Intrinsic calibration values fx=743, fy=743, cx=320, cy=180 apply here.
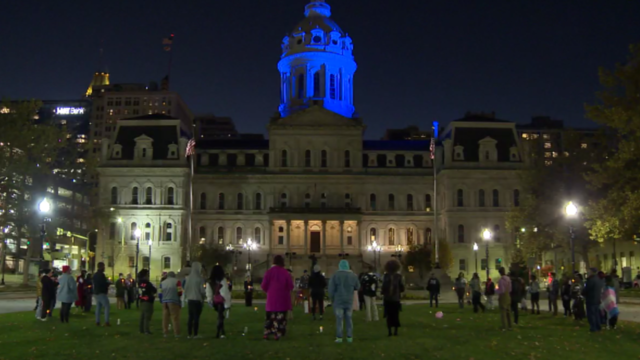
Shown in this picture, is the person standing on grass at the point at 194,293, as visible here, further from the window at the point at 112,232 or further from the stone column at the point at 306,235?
the window at the point at 112,232

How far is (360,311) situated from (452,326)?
827 cm

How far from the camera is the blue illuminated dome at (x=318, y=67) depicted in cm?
9550

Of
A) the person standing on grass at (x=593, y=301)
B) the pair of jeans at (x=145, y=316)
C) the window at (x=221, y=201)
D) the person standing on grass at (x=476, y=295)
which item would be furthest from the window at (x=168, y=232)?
the person standing on grass at (x=593, y=301)

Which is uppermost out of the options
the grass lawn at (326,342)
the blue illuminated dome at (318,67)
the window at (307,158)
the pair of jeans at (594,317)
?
the blue illuminated dome at (318,67)

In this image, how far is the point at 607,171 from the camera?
40094 millimetres

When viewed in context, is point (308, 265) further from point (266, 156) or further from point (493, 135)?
Result: point (493, 135)

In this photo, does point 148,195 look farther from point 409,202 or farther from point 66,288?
point 66,288

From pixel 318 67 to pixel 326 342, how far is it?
80.4 meters

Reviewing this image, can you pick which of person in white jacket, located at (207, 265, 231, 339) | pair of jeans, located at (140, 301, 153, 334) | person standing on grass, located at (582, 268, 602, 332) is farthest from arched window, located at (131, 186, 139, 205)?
person standing on grass, located at (582, 268, 602, 332)

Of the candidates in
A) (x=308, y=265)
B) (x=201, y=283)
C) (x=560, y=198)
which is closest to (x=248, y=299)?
(x=201, y=283)

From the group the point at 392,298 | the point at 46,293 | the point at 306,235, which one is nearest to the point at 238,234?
the point at 306,235

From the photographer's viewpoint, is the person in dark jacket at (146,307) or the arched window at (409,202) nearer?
the person in dark jacket at (146,307)

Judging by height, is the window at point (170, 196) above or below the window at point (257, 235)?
above

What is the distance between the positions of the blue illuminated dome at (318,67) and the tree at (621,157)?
56.6 m
